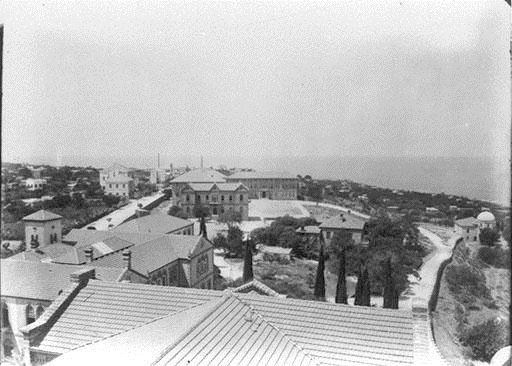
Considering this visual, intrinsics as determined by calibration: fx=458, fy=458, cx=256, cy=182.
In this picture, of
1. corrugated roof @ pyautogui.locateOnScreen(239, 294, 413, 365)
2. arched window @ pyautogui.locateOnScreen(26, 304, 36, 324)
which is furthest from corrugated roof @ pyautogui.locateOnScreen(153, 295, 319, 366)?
arched window @ pyautogui.locateOnScreen(26, 304, 36, 324)

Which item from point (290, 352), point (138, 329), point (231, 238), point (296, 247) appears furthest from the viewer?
point (296, 247)

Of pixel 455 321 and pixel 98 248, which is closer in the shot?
pixel 98 248

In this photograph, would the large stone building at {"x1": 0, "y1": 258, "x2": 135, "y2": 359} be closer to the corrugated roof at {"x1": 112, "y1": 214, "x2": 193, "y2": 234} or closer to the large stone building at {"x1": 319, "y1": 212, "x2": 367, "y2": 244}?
the corrugated roof at {"x1": 112, "y1": 214, "x2": 193, "y2": 234}

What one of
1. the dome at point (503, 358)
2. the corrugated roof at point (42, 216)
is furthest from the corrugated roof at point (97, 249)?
the dome at point (503, 358)

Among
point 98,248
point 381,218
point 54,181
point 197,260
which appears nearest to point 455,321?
point 381,218

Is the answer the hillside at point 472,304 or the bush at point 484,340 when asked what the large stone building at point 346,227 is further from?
the bush at point 484,340

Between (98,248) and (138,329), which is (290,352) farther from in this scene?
(98,248)
